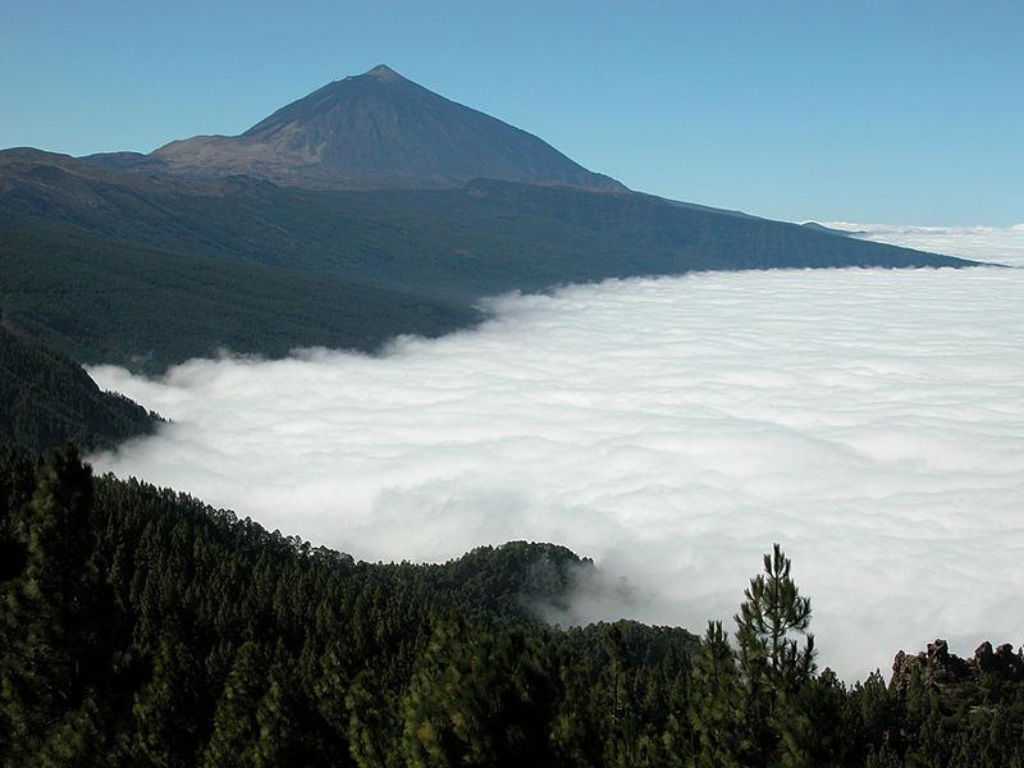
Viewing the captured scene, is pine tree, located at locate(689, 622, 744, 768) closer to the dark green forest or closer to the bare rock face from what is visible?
the dark green forest

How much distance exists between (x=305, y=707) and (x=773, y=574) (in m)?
21.7

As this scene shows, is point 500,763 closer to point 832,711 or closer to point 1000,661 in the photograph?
point 832,711

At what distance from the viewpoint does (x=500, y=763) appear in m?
35.2

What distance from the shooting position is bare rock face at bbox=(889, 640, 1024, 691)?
4284 inches

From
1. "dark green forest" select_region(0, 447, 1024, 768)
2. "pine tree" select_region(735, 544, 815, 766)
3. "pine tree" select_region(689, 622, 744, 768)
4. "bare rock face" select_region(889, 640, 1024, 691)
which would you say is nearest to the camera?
"pine tree" select_region(735, 544, 815, 766)

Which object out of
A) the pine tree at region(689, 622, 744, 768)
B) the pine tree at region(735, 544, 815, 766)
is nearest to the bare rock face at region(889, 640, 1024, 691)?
the pine tree at region(689, 622, 744, 768)

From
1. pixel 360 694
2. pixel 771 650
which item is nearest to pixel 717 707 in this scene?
pixel 771 650

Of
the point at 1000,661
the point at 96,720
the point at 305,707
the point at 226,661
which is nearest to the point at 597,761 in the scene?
the point at 305,707

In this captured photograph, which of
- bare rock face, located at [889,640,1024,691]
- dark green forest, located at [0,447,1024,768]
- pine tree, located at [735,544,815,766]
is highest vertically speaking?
pine tree, located at [735,544,815,766]

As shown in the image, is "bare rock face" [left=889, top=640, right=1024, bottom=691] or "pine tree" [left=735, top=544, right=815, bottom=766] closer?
"pine tree" [left=735, top=544, right=815, bottom=766]

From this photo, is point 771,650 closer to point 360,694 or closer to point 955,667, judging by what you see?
point 360,694

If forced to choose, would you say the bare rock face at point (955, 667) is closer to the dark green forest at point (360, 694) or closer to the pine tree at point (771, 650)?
the dark green forest at point (360, 694)

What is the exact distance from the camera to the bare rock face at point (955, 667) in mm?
108812

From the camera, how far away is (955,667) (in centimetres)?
A: 11244
